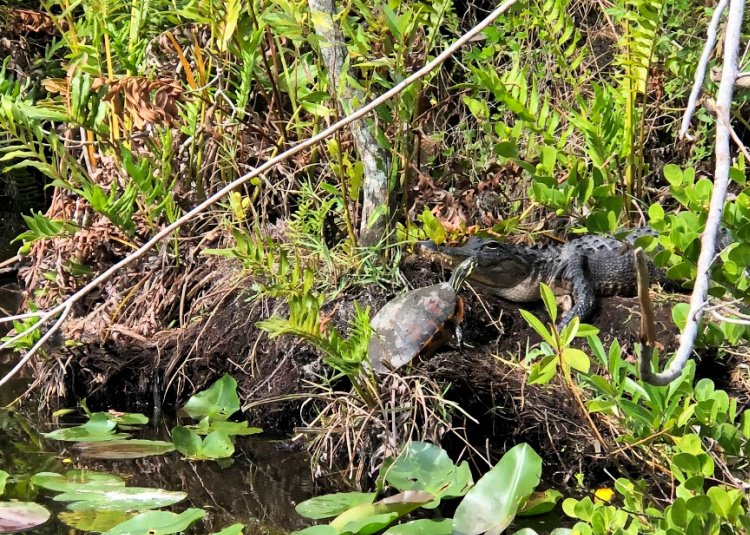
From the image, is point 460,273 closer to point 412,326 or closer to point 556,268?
point 412,326

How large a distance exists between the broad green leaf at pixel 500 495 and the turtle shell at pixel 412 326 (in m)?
0.58

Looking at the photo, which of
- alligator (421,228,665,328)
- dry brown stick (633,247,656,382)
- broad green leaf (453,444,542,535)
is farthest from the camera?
alligator (421,228,665,328)

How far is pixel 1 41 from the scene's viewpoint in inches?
180

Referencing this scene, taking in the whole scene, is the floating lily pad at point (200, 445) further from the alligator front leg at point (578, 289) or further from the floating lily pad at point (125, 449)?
the alligator front leg at point (578, 289)

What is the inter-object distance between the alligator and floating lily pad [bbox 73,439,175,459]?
41.2 inches

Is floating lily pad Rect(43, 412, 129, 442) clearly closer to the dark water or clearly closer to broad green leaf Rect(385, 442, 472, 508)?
the dark water

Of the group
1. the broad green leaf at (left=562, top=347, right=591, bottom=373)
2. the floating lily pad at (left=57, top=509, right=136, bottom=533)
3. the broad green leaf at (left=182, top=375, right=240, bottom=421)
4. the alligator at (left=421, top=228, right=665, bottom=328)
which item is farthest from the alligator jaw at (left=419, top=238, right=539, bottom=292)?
the broad green leaf at (left=562, top=347, right=591, bottom=373)

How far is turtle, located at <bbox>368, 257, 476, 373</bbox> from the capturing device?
9.11 feet

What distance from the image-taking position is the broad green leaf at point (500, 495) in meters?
2.17

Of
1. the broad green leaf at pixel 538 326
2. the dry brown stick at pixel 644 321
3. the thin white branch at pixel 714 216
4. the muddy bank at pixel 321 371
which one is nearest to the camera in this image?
the thin white branch at pixel 714 216

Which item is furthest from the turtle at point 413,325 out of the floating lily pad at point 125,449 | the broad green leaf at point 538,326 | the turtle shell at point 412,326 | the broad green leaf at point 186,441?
the broad green leaf at point 538,326

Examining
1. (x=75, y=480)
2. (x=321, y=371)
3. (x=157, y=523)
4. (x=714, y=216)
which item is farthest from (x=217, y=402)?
(x=714, y=216)

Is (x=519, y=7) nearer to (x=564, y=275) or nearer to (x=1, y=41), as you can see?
(x=564, y=275)

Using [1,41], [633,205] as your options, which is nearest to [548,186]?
[633,205]
